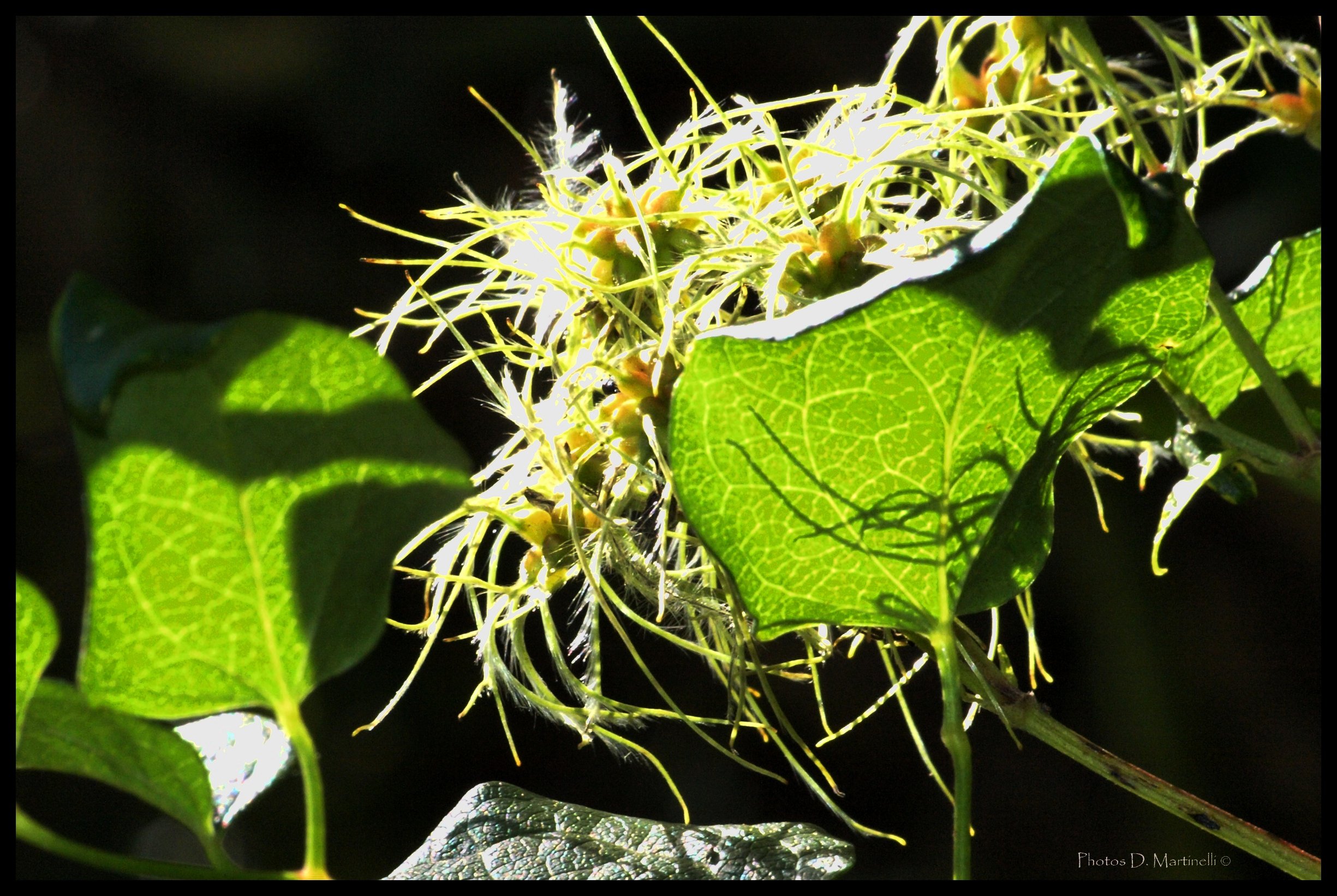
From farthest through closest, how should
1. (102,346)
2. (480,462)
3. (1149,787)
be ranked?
(480,462), (1149,787), (102,346)

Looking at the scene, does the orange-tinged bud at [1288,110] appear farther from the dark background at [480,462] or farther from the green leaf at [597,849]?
the dark background at [480,462]

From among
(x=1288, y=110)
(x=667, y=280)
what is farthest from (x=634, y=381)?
(x=1288, y=110)

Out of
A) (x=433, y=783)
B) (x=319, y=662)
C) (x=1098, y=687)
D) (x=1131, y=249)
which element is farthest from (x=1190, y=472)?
(x=433, y=783)

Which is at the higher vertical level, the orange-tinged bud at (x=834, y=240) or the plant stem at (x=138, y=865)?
the orange-tinged bud at (x=834, y=240)

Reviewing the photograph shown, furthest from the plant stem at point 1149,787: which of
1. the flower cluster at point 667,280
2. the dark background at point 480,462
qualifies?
the dark background at point 480,462

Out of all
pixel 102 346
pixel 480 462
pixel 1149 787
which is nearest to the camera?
pixel 102 346

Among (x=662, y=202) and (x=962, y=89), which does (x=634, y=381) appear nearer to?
(x=662, y=202)

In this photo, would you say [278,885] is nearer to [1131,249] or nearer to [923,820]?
[1131,249]
